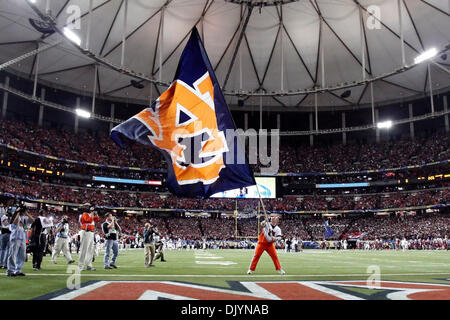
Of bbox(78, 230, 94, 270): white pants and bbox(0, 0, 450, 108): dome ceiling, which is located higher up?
bbox(0, 0, 450, 108): dome ceiling

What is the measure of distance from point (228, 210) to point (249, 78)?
23690 mm


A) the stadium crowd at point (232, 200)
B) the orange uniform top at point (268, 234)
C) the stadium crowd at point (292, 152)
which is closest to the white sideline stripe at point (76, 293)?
the orange uniform top at point (268, 234)

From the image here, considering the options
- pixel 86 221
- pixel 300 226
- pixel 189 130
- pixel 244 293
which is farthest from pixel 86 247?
pixel 300 226

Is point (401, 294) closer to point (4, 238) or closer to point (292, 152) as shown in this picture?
point (4, 238)

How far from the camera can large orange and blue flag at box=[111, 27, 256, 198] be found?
9.06m

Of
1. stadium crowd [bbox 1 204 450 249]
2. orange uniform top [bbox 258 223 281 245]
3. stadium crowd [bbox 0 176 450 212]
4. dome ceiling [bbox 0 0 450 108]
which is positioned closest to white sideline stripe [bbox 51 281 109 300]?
orange uniform top [bbox 258 223 281 245]

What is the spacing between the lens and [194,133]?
9.44 metres

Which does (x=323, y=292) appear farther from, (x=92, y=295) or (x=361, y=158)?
(x=361, y=158)

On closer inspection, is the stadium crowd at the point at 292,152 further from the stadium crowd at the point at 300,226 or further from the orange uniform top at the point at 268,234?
the orange uniform top at the point at 268,234

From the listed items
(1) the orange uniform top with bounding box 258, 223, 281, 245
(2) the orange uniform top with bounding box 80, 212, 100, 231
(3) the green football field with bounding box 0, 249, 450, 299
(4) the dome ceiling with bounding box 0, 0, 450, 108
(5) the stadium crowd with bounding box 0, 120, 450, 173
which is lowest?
(3) the green football field with bounding box 0, 249, 450, 299

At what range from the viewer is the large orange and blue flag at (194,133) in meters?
9.06

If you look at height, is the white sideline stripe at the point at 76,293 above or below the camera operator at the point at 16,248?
below

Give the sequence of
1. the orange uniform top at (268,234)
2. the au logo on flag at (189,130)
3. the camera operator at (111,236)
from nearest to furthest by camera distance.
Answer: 1. the au logo on flag at (189,130)
2. the orange uniform top at (268,234)
3. the camera operator at (111,236)

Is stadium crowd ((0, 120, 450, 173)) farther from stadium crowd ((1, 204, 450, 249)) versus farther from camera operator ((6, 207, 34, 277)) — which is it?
camera operator ((6, 207, 34, 277))
